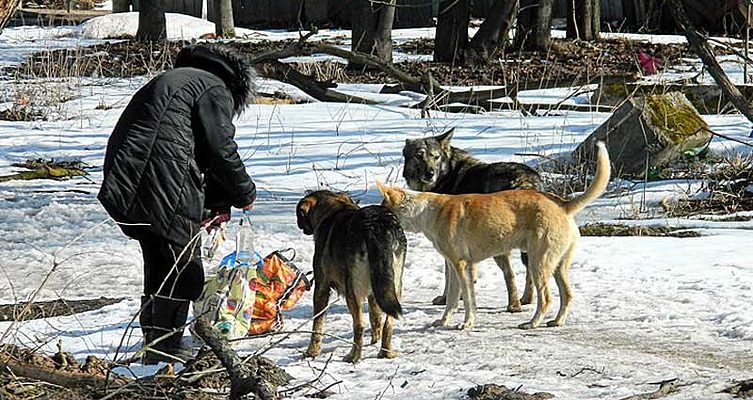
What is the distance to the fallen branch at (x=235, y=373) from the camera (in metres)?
4.64

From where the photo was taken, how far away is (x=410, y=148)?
29.2 feet

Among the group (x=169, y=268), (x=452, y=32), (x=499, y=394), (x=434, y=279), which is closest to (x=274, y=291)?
(x=169, y=268)

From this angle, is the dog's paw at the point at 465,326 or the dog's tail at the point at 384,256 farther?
the dog's paw at the point at 465,326

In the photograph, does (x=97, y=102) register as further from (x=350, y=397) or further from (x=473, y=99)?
(x=350, y=397)

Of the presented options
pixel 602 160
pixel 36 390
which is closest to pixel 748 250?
pixel 602 160

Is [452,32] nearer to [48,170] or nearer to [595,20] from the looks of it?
[595,20]

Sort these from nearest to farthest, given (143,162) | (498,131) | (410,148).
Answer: (143,162)
(410,148)
(498,131)

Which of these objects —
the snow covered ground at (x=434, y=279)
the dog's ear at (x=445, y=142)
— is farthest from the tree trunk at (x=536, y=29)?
the dog's ear at (x=445, y=142)

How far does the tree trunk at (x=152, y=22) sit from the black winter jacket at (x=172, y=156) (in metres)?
20.4

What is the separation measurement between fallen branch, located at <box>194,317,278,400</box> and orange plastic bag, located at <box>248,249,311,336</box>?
210 centimetres

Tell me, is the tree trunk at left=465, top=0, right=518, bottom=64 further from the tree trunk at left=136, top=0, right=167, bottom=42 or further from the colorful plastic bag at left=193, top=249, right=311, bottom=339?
the colorful plastic bag at left=193, top=249, right=311, bottom=339

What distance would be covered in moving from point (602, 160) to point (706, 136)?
20.2 feet

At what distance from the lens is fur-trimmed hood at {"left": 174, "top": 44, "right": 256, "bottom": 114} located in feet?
22.0

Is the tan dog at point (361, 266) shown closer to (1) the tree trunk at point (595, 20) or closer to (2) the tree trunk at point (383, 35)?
(2) the tree trunk at point (383, 35)
